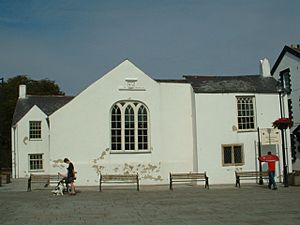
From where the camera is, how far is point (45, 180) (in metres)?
24.1

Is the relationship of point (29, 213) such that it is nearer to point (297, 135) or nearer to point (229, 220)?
point (229, 220)

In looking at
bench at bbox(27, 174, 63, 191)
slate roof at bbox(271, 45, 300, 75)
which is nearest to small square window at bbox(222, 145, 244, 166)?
bench at bbox(27, 174, 63, 191)

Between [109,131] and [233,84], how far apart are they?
28.6ft

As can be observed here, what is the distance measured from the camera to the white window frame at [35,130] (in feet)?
136

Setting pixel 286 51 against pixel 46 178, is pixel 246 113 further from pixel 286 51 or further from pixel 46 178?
pixel 286 51

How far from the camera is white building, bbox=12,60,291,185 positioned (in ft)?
83.8

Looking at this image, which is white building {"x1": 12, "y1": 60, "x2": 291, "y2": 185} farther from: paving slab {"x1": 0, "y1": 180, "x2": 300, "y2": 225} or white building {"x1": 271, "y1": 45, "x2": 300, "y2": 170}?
white building {"x1": 271, "y1": 45, "x2": 300, "y2": 170}

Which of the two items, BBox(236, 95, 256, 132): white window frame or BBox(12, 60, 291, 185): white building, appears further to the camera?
BBox(236, 95, 256, 132): white window frame

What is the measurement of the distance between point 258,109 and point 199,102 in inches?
156

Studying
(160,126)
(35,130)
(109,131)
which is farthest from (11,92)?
(160,126)

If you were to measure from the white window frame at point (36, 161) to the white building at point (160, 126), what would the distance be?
1605cm

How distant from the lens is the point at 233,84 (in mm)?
27078

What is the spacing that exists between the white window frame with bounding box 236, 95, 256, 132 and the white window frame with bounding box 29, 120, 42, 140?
74.6 feet

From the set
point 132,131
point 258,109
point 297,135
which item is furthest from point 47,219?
point 297,135
